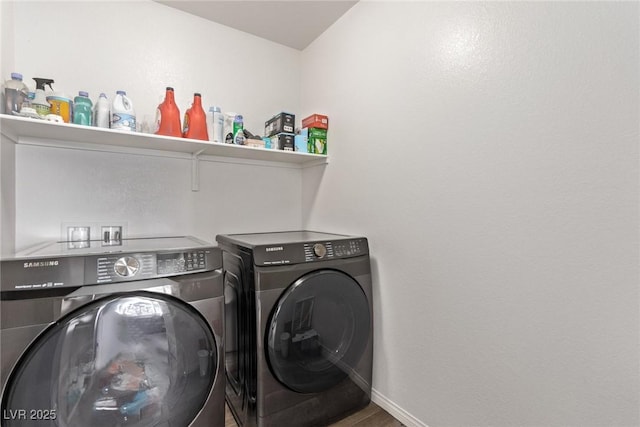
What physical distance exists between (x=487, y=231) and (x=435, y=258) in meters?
0.27

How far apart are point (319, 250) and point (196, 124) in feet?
3.32

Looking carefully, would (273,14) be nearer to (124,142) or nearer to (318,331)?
(124,142)

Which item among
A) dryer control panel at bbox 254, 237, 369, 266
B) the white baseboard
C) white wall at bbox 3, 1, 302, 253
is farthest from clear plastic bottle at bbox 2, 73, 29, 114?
the white baseboard

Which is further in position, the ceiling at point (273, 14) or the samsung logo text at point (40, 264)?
the ceiling at point (273, 14)

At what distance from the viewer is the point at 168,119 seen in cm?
160

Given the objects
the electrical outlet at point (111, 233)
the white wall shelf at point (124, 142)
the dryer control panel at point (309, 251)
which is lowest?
A: the dryer control panel at point (309, 251)

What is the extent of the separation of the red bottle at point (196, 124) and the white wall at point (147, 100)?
0.97ft

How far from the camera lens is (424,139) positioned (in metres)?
1.44

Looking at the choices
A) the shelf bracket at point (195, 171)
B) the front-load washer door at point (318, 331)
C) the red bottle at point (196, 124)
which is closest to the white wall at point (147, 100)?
the shelf bracket at point (195, 171)

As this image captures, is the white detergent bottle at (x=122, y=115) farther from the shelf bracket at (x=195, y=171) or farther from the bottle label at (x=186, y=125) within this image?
the shelf bracket at (x=195, y=171)

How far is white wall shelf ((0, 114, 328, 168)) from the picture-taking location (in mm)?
1328

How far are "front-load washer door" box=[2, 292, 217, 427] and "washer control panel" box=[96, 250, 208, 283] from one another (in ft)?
0.23

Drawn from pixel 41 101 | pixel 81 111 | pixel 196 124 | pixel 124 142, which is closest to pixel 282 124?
pixel 196 124

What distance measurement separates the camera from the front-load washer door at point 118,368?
2.94ft
